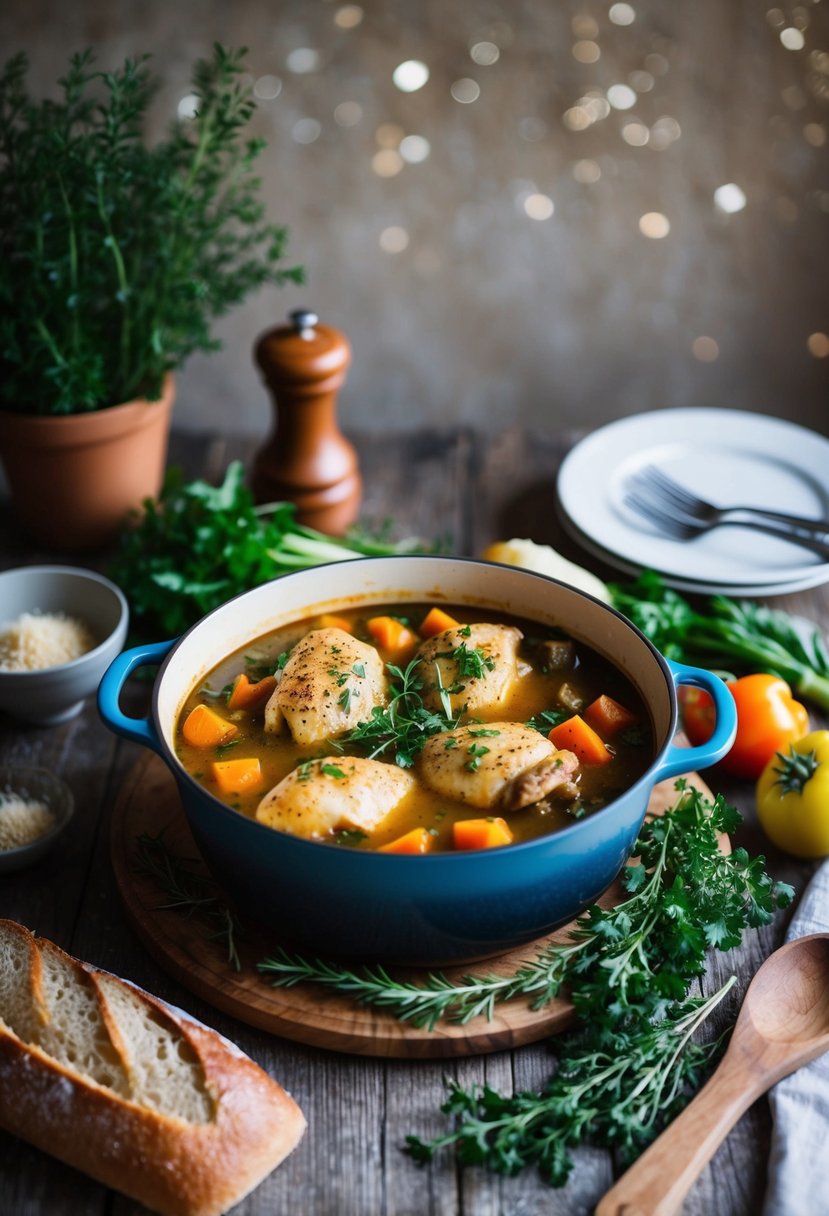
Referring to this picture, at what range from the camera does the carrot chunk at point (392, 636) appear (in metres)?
2.86

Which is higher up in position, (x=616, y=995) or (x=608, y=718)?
(x=608, y=718)

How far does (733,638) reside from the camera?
3.33 m

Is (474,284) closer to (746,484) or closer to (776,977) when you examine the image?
(746,484)

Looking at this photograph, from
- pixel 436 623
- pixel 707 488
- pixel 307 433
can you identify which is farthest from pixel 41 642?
pixel 707 488

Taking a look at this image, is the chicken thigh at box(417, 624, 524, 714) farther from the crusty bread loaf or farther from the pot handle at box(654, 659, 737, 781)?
the crusty bread loaf

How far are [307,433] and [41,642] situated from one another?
1240mm

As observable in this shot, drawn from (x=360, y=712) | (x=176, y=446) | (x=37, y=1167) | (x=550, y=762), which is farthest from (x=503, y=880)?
(x=176, y=446)

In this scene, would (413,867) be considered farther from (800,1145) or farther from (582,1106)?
(800,1145)

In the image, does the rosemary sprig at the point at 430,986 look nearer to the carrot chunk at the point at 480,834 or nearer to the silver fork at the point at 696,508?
the carrot chunk at the point at 480,834

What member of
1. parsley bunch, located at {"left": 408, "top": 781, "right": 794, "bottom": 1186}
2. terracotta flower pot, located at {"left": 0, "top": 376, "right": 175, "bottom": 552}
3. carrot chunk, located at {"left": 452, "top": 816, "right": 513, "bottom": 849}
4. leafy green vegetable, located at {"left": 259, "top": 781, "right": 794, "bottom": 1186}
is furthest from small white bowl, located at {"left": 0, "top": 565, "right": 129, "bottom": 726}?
parsley bunch, located at {"left": 408, "top": 781, "right": 794, "bottom": 1186}

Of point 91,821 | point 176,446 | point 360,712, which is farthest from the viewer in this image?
point 176,446

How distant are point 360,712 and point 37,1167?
1093mm

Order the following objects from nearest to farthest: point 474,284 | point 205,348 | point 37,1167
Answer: point 37,1167
point 205,348
point 474,284

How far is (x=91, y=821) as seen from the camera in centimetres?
285
